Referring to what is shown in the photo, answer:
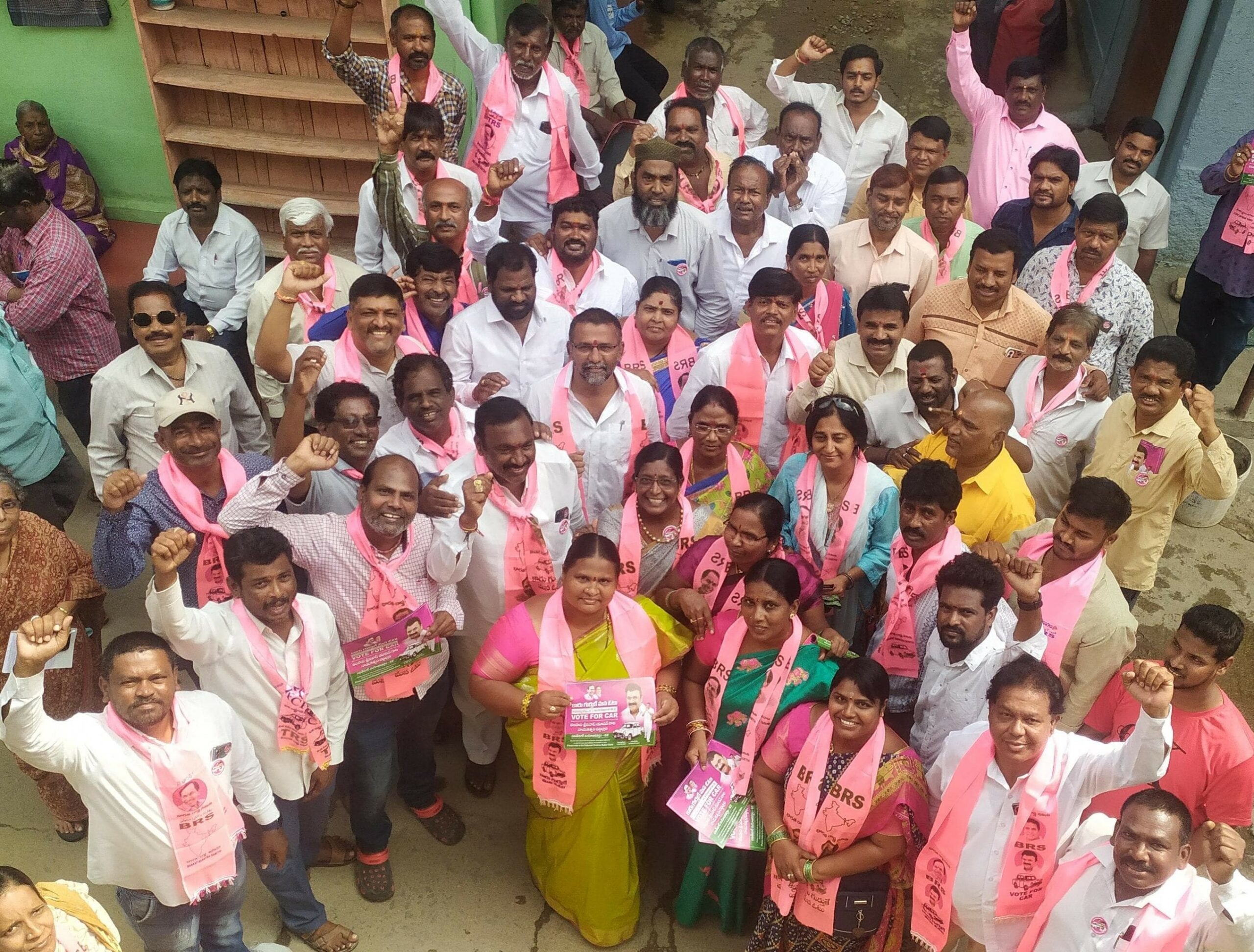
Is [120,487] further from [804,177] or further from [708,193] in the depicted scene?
[804,177]

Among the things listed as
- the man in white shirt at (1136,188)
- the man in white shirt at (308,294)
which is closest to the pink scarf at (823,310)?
the man in white shirt at (1136,188)

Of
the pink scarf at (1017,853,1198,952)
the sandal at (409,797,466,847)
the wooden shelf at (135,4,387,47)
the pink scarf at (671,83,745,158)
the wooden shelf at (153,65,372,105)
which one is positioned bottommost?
the sandal at (409,797,466,847)

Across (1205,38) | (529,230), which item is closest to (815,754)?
(529,230)

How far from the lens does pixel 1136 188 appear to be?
20.2 ft

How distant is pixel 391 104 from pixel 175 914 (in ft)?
13.9

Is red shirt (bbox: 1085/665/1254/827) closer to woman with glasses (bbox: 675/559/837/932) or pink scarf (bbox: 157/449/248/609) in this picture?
woman with glasses (bbox: 675/559/837/932)

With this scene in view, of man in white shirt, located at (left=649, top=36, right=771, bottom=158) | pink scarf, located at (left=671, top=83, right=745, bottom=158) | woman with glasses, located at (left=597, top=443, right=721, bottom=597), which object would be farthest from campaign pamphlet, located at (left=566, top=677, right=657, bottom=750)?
pink scarf, located at (left=671, top=83, right=745, bottom=158)

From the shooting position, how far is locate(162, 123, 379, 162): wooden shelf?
7.40 meters

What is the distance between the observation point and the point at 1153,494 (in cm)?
467

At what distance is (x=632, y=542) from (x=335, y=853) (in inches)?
70.5

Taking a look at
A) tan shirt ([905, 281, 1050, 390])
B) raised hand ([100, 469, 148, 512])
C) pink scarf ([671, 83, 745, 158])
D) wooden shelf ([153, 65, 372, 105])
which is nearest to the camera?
raised hand ([100, 469, 148, 512])

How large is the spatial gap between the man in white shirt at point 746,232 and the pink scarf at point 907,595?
76.3 inches

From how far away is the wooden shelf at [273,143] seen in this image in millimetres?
7402

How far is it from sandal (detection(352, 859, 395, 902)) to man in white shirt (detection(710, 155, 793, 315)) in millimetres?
3109
